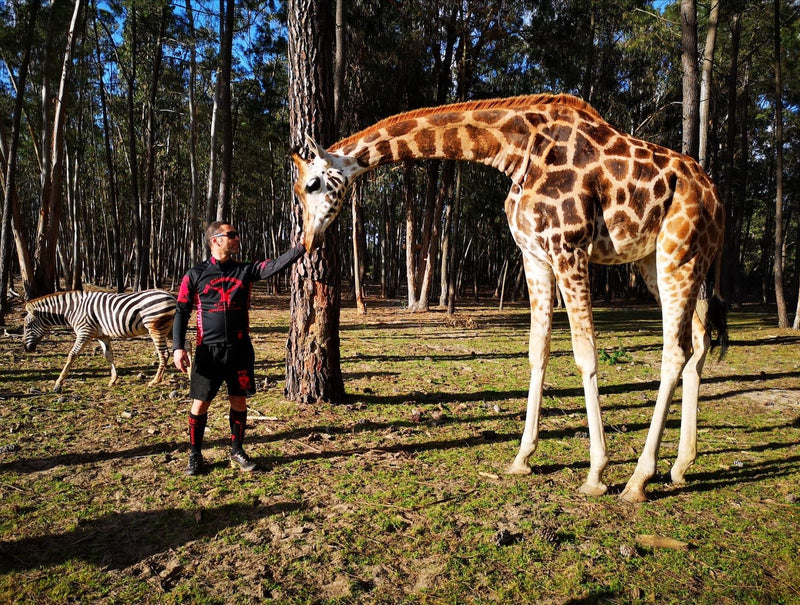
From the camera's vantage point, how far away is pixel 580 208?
4.55 meters

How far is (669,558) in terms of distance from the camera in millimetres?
3512

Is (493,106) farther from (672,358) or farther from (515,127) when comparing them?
(672,358)

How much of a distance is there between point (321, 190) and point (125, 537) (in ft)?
11.2

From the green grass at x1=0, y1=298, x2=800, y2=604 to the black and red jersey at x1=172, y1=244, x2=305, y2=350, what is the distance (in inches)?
53.3

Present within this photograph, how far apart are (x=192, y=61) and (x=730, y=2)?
71.2 ft

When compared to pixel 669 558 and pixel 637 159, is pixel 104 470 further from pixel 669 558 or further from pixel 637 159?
pixel 637 159

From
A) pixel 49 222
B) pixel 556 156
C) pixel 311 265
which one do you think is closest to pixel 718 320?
pixel 556 156

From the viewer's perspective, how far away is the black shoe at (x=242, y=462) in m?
4.84

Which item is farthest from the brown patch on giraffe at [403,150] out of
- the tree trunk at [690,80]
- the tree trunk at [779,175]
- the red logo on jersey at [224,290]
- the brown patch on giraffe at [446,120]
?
the tree trunk at [779,175]

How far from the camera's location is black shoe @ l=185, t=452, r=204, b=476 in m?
4.71

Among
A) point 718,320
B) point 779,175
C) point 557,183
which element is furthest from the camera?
point 779,175

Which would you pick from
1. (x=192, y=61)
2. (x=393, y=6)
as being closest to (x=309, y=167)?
(x=393, y=6)

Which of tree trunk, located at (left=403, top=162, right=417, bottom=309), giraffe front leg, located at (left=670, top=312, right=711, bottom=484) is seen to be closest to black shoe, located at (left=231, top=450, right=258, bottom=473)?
giraffe front leg, located at (left=670, top=312, right=711, bottom=484)

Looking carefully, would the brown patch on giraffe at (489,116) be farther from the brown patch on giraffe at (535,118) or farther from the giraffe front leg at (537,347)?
the giraffe front leg at (537,347)
